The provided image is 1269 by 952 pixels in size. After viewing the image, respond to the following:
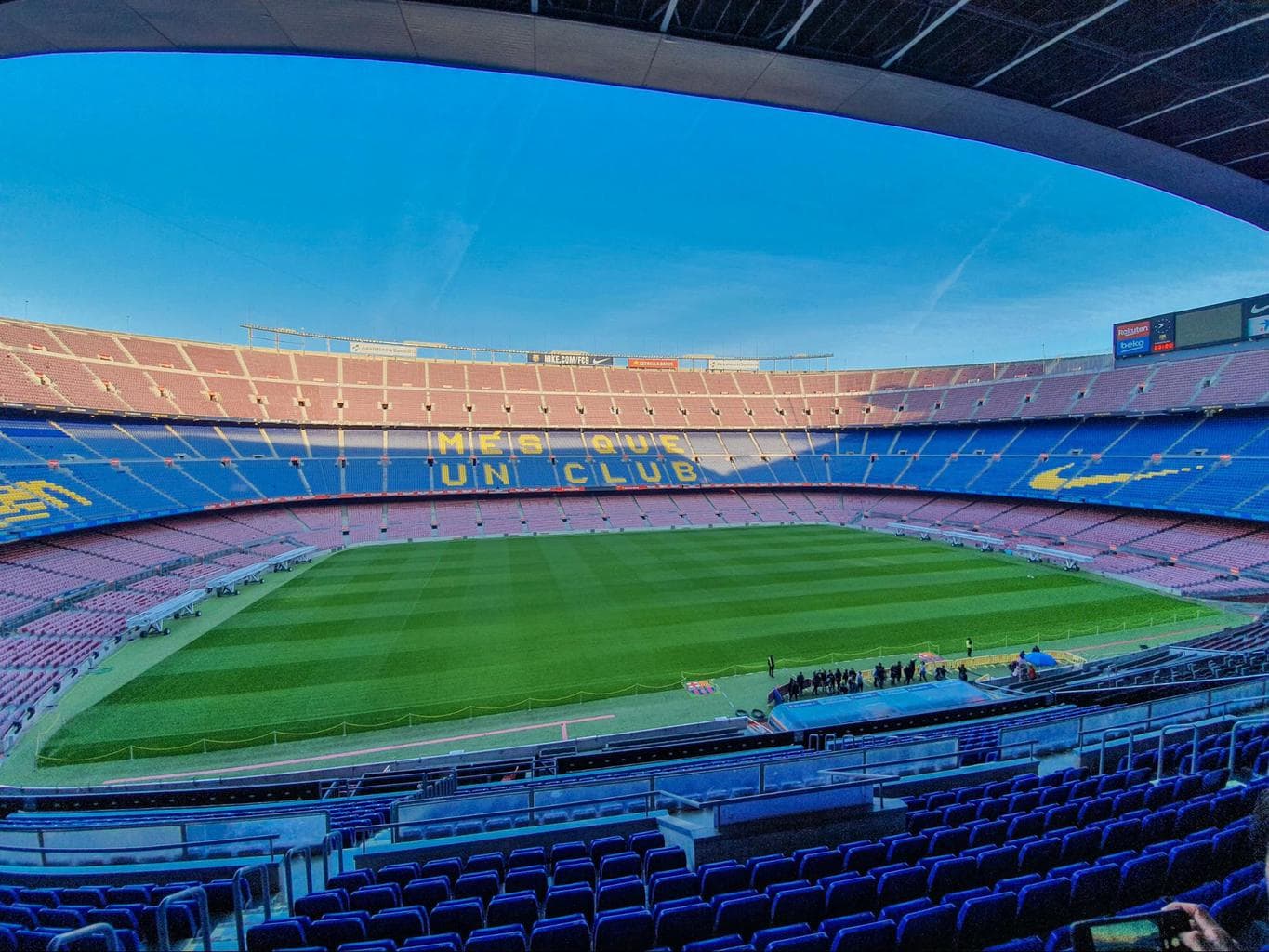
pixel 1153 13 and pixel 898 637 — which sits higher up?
pixel 1153 13

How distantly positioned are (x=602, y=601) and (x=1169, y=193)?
24.2 m

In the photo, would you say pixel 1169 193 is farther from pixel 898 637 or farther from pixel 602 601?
pixel 602 601

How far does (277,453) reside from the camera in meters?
48.9

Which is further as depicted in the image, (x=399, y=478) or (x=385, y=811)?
(x=399, y=478)

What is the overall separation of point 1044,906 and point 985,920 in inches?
22.7

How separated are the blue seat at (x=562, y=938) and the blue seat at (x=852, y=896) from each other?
1.98m

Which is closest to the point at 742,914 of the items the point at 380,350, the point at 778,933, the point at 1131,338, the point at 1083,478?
the point at 778,933

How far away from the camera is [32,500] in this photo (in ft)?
101

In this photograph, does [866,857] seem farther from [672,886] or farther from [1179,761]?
[1179,761]

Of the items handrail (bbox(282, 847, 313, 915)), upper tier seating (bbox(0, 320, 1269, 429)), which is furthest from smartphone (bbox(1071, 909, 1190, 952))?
upper tier seating (bbox(0, 320, 1269, 429))

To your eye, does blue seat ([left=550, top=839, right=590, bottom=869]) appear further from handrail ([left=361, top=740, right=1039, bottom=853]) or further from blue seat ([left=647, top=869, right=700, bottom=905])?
blue seat ([left=647, top=869, right=700, bottom=905])

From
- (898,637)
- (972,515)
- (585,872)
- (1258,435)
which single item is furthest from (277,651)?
(1258,435)

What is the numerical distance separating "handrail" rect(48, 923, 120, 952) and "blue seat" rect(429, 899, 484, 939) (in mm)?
2079

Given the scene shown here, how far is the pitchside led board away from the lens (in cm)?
3994
